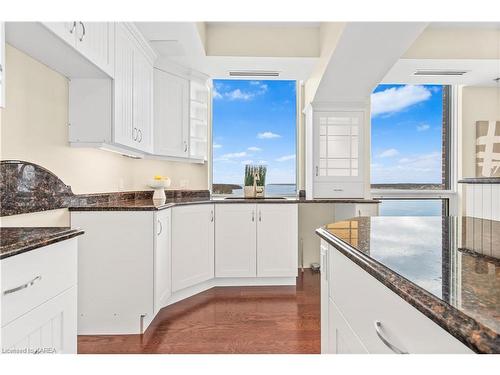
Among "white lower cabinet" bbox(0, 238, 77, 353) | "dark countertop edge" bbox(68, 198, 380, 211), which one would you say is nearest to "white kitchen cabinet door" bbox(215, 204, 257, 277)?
"dark countertop edge" bbox(68, 198, 380, 211)

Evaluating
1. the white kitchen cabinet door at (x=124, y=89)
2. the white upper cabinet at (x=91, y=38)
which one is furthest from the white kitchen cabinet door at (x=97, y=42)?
the white kitchen cabinet door at (x=124, y=89)

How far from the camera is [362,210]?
3.62 metres

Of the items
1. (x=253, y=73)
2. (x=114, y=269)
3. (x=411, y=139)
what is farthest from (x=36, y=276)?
(x=411, y=139)

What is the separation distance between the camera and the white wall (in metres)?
1.76

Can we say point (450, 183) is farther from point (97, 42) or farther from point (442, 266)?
point (97, 42)

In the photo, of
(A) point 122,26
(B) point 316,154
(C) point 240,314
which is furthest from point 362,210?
(A) point 122,26

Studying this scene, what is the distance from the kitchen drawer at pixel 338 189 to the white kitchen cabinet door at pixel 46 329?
9.71 feet

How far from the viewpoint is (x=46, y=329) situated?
119 centimetres

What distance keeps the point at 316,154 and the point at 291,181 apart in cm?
61

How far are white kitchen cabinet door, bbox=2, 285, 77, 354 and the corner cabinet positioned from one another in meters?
2.93

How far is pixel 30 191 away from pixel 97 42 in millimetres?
997

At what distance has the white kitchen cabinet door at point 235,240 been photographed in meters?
3.30

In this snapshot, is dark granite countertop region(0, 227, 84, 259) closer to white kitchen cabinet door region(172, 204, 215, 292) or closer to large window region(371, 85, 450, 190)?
white kitchen cabinet door region(172, 204, 215, 292)

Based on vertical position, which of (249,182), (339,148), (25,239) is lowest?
(25,239)
